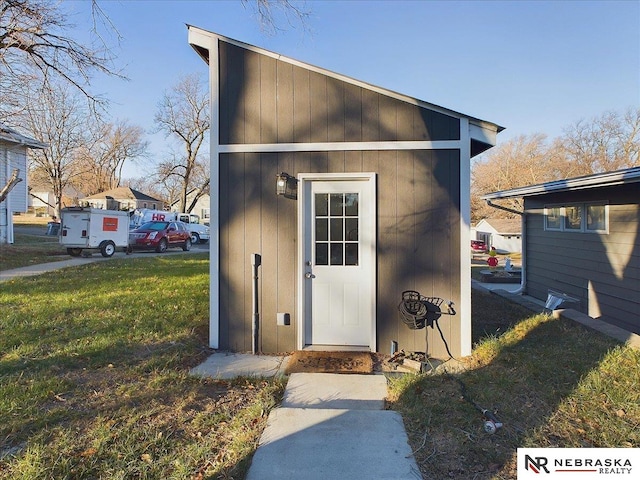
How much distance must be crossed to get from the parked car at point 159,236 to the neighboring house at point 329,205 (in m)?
12.9

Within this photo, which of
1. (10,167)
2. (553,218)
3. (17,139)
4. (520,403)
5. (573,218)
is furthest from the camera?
(10,167)

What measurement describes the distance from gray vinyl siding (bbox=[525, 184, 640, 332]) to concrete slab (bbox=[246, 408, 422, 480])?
5.30m

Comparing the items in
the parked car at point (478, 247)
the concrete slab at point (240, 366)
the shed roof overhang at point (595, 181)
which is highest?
the shed roof overhang at point (595, 181)

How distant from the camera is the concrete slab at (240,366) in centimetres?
366

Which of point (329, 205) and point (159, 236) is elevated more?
point (329, 205)

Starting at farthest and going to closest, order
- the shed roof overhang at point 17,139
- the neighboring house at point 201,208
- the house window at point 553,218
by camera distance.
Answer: the neighboring house at point 201,208
the shed roof overhang at point 17,139
the house window at point 553,218

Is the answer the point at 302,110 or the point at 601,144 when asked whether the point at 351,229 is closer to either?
the point at 302,110

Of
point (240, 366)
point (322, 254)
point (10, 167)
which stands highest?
point (10, 167)

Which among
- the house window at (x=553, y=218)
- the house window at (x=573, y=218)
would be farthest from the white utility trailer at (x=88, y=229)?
the house window at (x=573, y=218)

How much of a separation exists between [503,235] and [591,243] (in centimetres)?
2307

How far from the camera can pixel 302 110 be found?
4277 millimetres

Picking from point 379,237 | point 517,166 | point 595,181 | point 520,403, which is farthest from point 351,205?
point 517,166

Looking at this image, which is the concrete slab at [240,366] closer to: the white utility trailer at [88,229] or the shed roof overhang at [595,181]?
the shed roof overhang at [595,181]

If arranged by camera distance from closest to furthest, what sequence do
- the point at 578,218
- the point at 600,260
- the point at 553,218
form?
1. the point at 600,260
2. the point at 578,218
3. the point at 553,218
